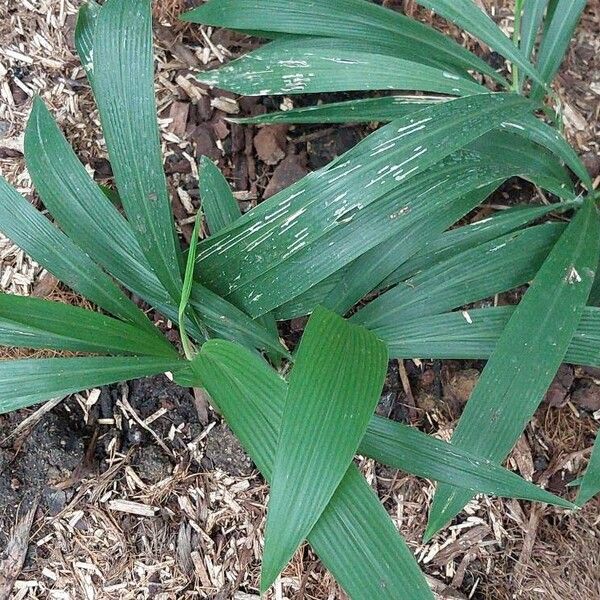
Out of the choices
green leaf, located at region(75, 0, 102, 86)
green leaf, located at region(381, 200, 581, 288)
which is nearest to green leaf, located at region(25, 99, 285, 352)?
green leaf, located at region(75, 0, 102, 86)

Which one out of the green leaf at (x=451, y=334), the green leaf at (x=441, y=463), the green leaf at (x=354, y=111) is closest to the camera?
the green leaf at (x=441, y=463)

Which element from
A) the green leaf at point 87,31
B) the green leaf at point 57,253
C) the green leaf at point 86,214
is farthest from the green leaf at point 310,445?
the green leaf at point 87,31

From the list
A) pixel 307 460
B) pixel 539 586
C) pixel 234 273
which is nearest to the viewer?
pixel 307 460

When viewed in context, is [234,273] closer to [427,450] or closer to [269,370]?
[269,370]

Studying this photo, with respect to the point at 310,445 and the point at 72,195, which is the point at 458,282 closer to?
the point at 310,445

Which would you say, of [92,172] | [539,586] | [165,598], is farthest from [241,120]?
[539,586]

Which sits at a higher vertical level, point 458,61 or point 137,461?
point 458,61

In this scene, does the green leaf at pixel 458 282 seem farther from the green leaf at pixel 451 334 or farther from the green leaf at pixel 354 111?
the green leaf at pixel 354 111
